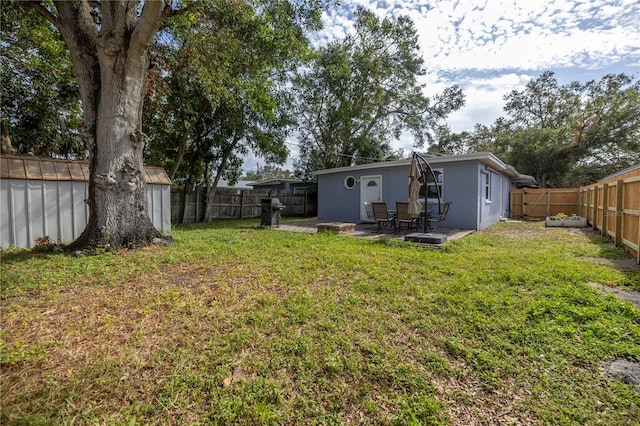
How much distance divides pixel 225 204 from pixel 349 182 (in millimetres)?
6626

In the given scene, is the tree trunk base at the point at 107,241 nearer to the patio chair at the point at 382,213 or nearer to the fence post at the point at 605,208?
the patio chair at the point at 382,213

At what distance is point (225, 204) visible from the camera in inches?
557

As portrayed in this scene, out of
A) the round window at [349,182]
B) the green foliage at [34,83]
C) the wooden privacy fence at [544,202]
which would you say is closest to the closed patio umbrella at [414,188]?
the round window at [349,182]

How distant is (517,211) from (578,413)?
16.9 m

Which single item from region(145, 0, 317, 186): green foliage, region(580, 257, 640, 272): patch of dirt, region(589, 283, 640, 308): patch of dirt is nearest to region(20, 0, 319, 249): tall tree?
region(145, 0, 317, 186): green foliage

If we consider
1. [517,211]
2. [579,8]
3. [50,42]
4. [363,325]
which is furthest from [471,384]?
[517,211]

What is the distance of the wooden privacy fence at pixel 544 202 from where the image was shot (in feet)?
45.2

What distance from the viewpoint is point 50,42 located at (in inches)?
298

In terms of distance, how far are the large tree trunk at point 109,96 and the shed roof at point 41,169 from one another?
1.84 metres

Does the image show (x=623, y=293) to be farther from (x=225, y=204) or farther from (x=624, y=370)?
(x=225, y=204)

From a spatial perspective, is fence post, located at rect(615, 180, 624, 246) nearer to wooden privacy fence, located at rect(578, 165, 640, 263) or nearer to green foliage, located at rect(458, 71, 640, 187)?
wooden privacy fence, located at rect(578, 165, 640, 263)

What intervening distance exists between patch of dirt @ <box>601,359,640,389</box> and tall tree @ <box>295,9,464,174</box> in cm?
1759

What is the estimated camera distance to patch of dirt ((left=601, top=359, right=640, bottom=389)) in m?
1.87

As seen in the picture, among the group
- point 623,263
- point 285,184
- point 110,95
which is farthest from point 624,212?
point 285,184
